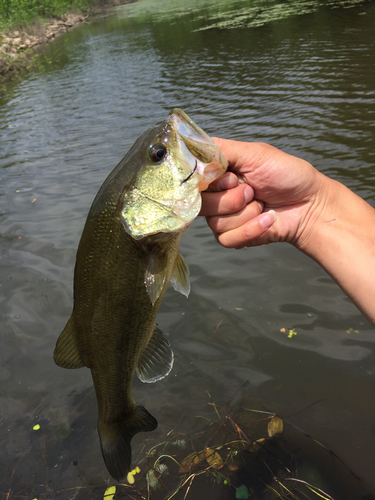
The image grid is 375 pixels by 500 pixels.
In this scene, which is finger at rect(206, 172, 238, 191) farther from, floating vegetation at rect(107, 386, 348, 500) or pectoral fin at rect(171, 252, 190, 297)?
floating vegetation at rect(107, 386, 348, 500)

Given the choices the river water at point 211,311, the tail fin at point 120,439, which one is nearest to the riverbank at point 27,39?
the river water at point 211,311

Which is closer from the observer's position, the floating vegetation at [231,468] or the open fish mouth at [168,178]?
the open fish mouth at [168,178]

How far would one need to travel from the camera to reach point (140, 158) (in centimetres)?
197

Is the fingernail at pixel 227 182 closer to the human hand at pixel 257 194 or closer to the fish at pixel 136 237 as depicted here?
the human hand at pixel 257 194

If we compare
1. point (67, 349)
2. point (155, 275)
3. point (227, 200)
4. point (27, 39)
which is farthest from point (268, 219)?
point (27, 39)

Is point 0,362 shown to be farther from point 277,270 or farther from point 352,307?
point 352,307

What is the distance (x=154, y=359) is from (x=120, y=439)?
0.48m

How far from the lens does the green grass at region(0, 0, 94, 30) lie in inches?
1245

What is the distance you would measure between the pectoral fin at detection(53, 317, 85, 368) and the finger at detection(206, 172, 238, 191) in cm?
119

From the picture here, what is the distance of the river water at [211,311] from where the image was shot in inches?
129

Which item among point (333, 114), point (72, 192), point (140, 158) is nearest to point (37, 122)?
point (72, 192)

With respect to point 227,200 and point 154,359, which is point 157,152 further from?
point 154,359

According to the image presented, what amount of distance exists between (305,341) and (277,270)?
1239 millimetres

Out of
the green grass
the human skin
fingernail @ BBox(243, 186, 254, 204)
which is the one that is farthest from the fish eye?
the green grass
